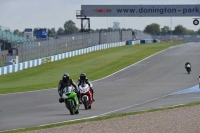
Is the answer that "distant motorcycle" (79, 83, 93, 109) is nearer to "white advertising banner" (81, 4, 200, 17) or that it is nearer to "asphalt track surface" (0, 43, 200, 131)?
"asphalt track surface" (0, 43, 200, 131)

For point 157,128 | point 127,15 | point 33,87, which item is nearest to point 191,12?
point 127,15

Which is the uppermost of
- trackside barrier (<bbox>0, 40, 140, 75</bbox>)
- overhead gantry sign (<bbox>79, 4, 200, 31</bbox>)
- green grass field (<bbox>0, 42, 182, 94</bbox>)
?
overhead gantry sign (<bbox>79, 4, 200, 31</bbox>)

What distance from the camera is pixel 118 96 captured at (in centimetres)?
2775

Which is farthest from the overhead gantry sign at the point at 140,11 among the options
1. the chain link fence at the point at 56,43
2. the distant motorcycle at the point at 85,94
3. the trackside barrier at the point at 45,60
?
the distant motorcycle at the point at 85,94

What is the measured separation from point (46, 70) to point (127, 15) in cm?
3503

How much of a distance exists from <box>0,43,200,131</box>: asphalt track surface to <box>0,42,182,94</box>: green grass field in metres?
1.89

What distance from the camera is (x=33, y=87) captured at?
34094 millimetres

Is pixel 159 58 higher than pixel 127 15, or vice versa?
pixel 127 15

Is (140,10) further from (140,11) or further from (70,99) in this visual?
(70,99)

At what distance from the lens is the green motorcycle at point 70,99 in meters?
19.1

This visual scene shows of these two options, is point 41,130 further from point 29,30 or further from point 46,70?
point 29,30

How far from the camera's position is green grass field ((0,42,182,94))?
36284 millimetres

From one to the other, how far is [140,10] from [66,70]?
34220 millimetres

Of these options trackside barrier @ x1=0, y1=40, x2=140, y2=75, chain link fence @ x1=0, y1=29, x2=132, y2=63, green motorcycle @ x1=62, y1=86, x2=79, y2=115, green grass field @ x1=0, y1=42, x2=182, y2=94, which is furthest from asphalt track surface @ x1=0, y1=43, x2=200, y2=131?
chain link fence @ x1=0, y1=29, x2=132, y2=63
